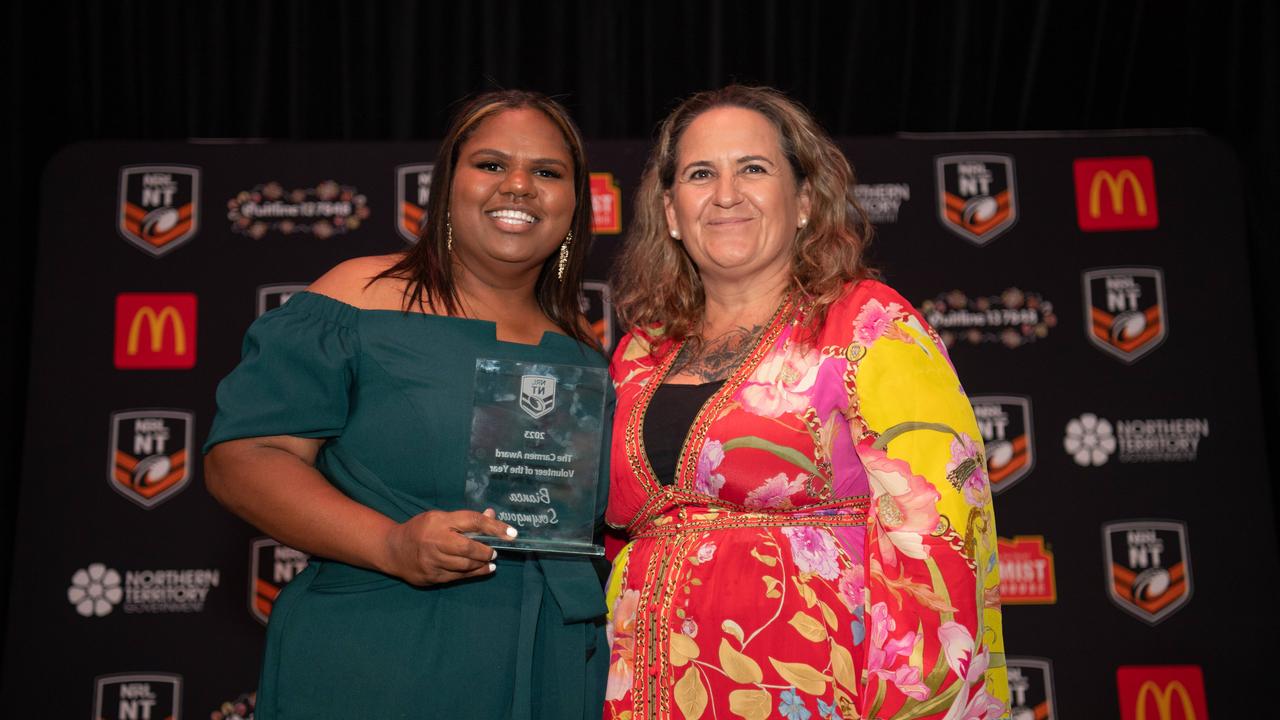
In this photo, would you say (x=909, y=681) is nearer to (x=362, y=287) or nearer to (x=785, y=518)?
(x=785, y=518)

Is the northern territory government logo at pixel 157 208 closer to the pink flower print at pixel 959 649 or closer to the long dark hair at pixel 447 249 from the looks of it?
the long dark hair at pixel 447 249

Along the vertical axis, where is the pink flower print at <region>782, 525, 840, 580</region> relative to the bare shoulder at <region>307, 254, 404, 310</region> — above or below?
below

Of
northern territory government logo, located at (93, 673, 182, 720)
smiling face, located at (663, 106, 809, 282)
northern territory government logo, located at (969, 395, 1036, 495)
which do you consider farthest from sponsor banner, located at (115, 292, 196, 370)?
northern territory government logo, located at (969, 395, 1036, 495)

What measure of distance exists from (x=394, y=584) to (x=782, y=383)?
73 cm

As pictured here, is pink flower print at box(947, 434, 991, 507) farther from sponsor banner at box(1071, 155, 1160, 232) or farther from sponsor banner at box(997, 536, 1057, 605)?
sponsor banner at box(1071, 155, 1160, 232)

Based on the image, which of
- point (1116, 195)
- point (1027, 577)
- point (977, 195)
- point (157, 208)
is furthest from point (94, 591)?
point (1116, 195)

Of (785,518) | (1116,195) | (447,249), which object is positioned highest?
(1116,195)

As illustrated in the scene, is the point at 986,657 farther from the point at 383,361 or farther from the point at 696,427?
the point at 383,361

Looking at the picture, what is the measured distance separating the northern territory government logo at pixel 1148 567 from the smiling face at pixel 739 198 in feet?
6.55

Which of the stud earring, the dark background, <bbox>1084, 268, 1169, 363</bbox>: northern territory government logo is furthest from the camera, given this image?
the dark background

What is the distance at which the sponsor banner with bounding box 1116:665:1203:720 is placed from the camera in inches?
128

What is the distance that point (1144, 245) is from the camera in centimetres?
350

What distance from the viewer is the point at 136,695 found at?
3.23 metres

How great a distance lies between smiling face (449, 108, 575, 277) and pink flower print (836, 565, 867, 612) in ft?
2.74
